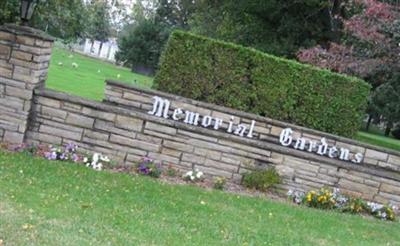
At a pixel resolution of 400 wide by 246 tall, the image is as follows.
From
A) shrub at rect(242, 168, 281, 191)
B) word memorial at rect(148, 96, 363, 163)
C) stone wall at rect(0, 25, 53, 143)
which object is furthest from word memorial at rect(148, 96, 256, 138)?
stone wall at rect(0, 25, 53, 143)

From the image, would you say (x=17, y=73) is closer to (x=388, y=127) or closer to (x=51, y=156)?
(x=51, y=156)

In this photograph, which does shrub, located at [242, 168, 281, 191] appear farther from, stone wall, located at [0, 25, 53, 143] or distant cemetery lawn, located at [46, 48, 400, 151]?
stone wall, located at [0, 25, 53, 143]

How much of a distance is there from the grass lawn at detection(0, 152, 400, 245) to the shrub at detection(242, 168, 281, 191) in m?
0.61

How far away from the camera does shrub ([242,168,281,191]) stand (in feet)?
26.9

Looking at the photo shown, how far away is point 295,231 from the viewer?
20.1 feet

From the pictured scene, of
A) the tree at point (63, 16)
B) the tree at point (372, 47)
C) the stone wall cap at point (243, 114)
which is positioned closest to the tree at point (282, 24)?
the tree at point (372, 47)

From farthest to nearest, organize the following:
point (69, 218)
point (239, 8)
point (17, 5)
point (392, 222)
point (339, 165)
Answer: point (239, 8)
point (17, 5)
point (339, 165)
point (392, 222)
point (69, 218)

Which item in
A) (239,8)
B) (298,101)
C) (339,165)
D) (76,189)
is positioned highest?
(239,8)

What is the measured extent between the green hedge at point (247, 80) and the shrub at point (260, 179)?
3.34 ft

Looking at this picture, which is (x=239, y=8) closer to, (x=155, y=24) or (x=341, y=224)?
(x=341, y=224)

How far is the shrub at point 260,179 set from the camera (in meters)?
8.20

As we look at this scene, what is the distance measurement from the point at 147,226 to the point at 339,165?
4.14 metres

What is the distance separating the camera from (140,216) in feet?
18.0

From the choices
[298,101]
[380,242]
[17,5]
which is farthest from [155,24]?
[380,242]
